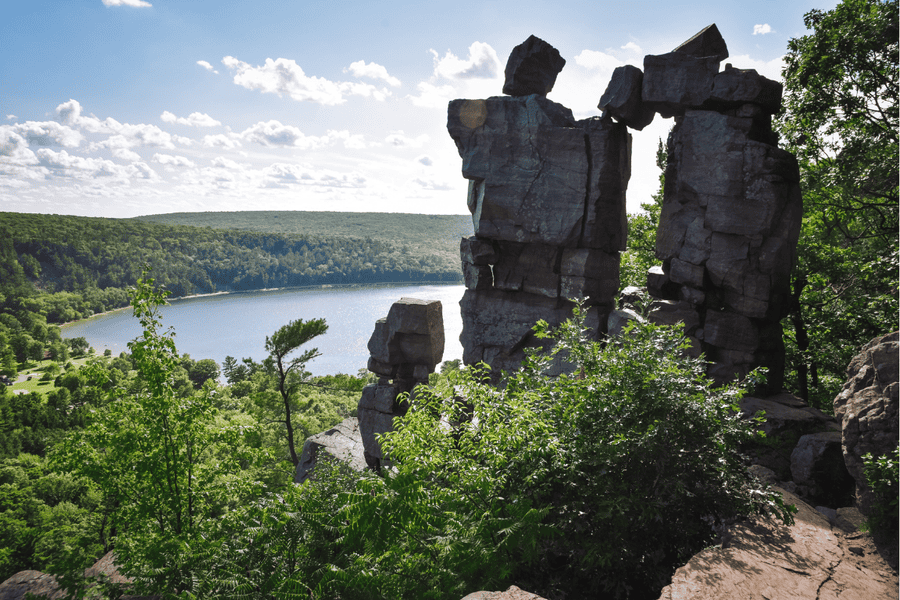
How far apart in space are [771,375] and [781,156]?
482 cm

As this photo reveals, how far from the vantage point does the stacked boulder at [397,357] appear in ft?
44.5

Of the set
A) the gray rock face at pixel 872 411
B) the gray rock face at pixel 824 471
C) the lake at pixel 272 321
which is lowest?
the lake at pixel 272 321

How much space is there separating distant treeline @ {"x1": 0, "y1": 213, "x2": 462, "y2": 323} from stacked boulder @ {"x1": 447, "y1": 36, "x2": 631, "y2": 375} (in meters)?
77.1

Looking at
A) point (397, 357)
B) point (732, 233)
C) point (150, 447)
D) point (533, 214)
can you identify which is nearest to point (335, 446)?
point (397, 357)

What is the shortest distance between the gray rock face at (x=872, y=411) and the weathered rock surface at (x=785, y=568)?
2.43ft

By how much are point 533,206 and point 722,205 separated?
4.57 meters

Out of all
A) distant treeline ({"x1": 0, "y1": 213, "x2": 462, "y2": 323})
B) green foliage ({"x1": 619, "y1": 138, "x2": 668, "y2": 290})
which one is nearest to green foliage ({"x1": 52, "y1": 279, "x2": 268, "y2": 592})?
green foliage ({"x1": 619, "y1": 138, "x2": 668, "y2": 290})

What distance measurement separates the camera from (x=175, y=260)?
9462 cm

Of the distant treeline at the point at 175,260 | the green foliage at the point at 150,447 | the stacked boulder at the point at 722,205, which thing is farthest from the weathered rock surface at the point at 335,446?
the distant treeline at the point at 175,260

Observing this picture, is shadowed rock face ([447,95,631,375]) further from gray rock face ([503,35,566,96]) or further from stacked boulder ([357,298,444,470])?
stacked boulder ([357,298,444,470])

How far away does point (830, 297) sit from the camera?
14.0 meters

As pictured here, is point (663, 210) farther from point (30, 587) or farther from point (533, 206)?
point (30, 587)

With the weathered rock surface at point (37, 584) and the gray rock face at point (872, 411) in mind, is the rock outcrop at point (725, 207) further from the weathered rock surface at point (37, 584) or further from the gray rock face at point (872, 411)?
the weathered rock surface at point (37, 584)

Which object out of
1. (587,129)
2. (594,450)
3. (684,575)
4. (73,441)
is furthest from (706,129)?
(73,441)
